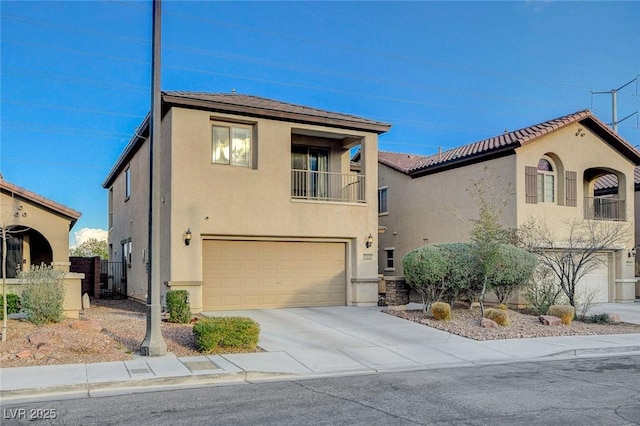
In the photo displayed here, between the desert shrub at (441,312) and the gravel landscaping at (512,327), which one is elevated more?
the desert shrub at (441,312)

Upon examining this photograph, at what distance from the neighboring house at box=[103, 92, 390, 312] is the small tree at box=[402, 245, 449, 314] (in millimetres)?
2763

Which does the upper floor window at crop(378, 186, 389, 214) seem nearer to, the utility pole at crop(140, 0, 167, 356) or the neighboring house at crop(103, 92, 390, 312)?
the neighboring house at crop(103, 92, 390, 312)

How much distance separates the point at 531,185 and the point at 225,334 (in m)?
13.8

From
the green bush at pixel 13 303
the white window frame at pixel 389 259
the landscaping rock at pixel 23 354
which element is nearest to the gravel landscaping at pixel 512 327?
the white window frame at pixel 389 259

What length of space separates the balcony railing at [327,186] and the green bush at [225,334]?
8.26 metres

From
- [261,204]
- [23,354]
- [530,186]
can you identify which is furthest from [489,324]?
[23,354]

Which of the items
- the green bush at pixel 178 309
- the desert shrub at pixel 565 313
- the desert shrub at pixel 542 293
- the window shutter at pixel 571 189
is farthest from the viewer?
the window shutter at pixel 571 189

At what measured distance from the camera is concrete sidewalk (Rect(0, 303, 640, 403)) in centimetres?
834

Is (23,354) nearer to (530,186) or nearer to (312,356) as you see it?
(312,356)

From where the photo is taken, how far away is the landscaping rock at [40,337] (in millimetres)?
10266

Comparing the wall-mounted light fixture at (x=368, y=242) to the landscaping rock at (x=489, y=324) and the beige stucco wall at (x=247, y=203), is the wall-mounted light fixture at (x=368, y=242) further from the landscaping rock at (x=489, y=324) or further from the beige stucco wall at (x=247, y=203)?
the landscaping rock at (x=489, y=324)

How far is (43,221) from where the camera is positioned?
57.6ft

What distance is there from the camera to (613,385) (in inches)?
336

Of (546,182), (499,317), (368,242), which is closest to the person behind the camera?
(499,317)
